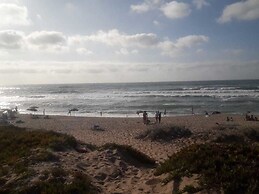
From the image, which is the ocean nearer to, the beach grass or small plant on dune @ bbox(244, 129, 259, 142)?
small plant on dune @ bbox(244, 129, 259, 142)

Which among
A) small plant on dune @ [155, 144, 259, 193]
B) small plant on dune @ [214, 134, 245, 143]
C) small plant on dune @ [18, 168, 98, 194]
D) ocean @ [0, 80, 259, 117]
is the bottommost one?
ocean @ [0, 80, 259, 117]

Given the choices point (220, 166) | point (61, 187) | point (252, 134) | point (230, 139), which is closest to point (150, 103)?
point (252, 134)

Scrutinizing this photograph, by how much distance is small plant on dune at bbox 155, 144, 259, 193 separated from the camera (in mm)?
7477

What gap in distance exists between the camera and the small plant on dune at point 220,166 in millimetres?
7477

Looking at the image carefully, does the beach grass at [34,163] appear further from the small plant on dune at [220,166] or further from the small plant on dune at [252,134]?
the small plant on dune at [252,134]

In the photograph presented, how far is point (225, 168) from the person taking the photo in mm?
8047

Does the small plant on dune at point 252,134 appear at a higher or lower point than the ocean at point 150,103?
higher

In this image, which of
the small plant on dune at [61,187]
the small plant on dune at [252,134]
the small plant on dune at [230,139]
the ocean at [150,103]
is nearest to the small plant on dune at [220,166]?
the small plant on dune at [61,187]

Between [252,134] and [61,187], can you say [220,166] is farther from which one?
[252,134]

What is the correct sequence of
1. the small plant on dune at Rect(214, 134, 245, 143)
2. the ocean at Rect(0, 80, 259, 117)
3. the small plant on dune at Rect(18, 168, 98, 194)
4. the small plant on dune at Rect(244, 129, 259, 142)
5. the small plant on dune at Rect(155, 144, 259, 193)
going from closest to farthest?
the small plant on dune at Rect(155, 144, 259, 193), the small plant on dune at Rect(18, 168, 98, 194), the small plant on dune at Rect(214, 134, 245, 143), the small plant on dune at Rect(244, 129, 259, 142), the ocean at Rect(0, 80, 259, 117)

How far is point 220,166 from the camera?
27.2 ft

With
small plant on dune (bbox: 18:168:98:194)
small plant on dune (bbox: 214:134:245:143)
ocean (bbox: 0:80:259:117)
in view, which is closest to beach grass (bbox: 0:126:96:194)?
small plant on dune (bbox: 18:168:98:194)

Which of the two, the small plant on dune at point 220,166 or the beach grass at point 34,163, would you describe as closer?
the small plant on dune at point 220,166

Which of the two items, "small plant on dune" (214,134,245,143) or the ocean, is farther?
the ocean
